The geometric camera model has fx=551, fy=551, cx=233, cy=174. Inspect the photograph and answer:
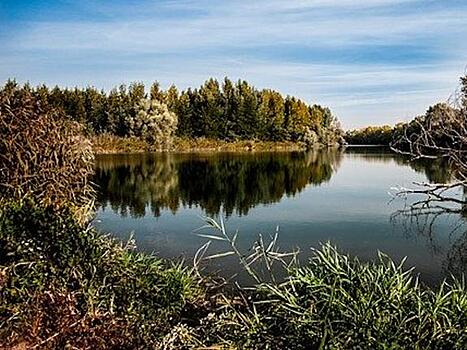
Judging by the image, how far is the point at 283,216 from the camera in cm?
1366

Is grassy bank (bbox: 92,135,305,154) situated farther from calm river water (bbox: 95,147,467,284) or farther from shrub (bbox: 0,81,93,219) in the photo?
shrub (bbox: 0,81,93,219)

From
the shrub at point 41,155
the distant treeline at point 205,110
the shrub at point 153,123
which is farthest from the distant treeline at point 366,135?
the shrub at point 41,155

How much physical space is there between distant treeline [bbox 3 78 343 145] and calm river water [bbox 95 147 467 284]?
80.0ft

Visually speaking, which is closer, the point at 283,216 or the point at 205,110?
the point at 283,216

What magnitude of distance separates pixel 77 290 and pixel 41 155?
4.37 meters

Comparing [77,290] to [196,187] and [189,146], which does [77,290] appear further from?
[189,146]

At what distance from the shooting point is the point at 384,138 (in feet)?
260

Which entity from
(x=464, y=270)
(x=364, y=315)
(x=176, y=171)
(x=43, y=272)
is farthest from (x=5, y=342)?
(x=176, y=171)

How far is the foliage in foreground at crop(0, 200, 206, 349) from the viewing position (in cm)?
406

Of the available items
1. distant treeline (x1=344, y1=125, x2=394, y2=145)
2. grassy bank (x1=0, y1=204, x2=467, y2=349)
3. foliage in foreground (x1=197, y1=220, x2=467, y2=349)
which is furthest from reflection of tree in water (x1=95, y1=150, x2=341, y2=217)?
distant treeline (x1=344, y1=125, x2=394, y2=145)

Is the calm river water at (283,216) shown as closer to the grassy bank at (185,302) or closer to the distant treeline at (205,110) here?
the grassy bank at (185,302)

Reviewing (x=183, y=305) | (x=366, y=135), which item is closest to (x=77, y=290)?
(x=183, y=305)

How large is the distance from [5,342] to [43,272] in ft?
3.68

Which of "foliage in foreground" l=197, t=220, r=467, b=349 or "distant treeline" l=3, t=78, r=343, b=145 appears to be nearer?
"foliage in foreground" l=197, t=220, r=467, b=349
